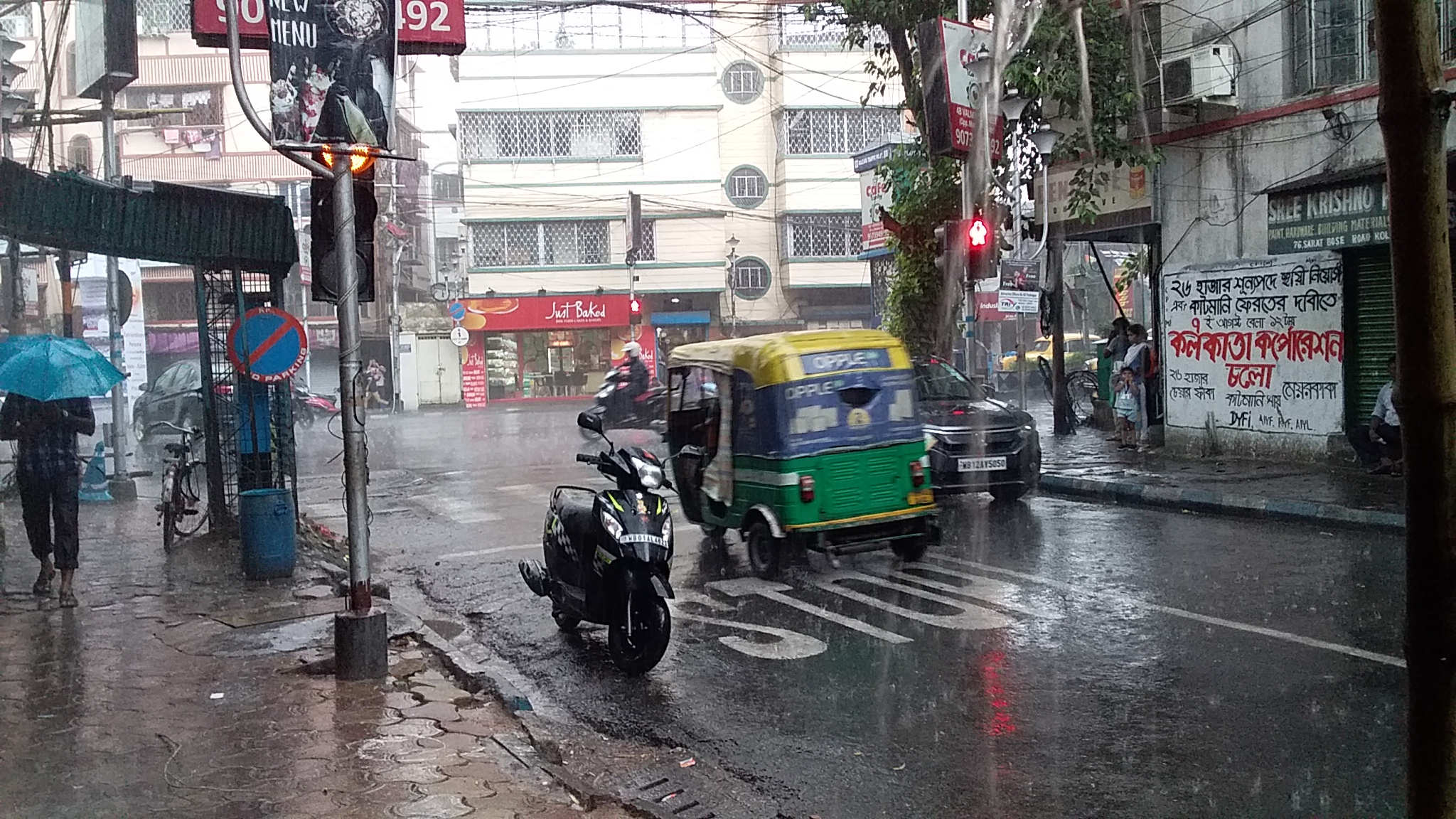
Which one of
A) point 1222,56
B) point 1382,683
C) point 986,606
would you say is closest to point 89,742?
point 986,606

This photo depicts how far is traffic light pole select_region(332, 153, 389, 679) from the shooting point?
22.3 ft

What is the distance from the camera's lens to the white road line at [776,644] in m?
7.17

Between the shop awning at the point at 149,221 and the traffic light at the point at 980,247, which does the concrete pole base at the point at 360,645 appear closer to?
the shop awning at the point at 149,221

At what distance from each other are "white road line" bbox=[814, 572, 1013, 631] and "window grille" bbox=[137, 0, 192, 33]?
124 ft

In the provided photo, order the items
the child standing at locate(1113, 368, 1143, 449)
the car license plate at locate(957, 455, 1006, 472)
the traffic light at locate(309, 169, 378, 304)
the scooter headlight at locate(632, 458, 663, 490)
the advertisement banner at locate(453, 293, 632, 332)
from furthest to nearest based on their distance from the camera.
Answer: the advertisement banner at locate(453, 293, 632, 332)
the child standing at locate(1113, 368, 1143, 449)
the car license plate at locate(957, 455, 1006, 472)
the scooter headlight at locate(632, 458, 663, 490)
the traffic light at locate(309, 169, 378, 304)

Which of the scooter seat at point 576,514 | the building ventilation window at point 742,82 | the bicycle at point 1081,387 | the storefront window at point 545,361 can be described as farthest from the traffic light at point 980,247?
the storefront window at point 545,361

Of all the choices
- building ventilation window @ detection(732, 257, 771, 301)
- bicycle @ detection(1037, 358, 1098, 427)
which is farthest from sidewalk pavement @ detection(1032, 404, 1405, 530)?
building ventilation window @ detection(732, 257, 771, 301)

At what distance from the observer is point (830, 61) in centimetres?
4103

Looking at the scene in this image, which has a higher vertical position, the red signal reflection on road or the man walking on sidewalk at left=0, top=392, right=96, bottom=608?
the red signal reflection on road

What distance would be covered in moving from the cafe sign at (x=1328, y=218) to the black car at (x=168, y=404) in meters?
19.5

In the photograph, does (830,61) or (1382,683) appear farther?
(830,61)

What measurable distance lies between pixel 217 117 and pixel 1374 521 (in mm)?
39051

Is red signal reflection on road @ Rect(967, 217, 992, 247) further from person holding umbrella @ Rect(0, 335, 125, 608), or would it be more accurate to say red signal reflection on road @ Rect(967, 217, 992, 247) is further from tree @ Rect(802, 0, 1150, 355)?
person holding umbrella @ Rect(0, 335, 125, 608)

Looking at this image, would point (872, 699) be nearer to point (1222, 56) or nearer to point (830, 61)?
point (1222, 56)
